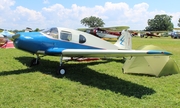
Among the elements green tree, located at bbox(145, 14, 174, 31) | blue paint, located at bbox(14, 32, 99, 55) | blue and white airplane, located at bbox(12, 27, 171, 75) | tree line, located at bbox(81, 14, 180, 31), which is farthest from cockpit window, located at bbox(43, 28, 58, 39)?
green tree, located at bbox(145, 14, 174, 31)

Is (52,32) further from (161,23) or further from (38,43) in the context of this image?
(161,23)

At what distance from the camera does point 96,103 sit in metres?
4.44

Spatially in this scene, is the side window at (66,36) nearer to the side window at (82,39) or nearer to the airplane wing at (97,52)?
the side window at (82,39)

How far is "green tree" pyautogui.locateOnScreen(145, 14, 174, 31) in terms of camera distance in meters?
129

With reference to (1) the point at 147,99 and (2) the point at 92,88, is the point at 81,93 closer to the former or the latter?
(2) the point at 92,88

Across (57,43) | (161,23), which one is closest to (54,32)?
(57,43)

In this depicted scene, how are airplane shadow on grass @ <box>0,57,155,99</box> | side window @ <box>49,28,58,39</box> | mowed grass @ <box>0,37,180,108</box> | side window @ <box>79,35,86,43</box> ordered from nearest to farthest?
mowed grass @ <box>0,37,180,108</box> < airplane shadow on grass @ <box>0,57,155,99</box> < side window @ <box>49,28,58,39</box> < side window @ <box>79,35,86,43</box>

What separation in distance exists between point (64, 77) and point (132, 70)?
282 centimetres

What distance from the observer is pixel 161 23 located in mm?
131250

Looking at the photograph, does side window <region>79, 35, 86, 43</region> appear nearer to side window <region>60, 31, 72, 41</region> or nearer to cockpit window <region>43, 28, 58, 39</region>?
side window <region>60, 31, 72, 41</region>

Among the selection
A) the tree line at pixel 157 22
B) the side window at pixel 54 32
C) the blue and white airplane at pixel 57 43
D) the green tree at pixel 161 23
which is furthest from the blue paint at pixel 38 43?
the green tree at pixel 161 23

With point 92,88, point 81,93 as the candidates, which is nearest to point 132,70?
point 92,88

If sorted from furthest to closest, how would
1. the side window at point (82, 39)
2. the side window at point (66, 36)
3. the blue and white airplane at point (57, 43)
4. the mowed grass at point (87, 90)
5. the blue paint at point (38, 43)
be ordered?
the side window at point (82, 39) → the side window at point (66, 36) → the blue paint at point (38, 43) → the blue and white airplane at point (57, 43) → the mowed grass at point (87, 90)

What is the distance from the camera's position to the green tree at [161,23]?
129 metres
